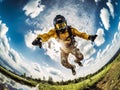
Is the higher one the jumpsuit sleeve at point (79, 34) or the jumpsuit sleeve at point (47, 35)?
the jumpsuit sleeve at point (79, 34)

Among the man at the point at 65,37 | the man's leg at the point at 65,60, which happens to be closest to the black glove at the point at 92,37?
the man at the point at 65,37

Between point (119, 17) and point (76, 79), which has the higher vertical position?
point (119, 17)

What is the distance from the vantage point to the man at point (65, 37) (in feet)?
11.5

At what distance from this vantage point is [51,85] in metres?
3.59

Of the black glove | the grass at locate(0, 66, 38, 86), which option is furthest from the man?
the grass at locate(0, 66, 38, 86)

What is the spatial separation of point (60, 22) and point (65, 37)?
0.24 feet

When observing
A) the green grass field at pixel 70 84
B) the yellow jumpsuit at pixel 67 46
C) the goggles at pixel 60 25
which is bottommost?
Answer: the green grass field at pixel 70 84

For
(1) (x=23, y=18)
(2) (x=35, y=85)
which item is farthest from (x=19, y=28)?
(2) (x=35, y=85)

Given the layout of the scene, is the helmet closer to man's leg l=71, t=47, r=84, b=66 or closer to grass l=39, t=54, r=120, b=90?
man's leg l=71, t=47, r=84, b=66

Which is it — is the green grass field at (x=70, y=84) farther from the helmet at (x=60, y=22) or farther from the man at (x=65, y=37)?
the helmet at (x=60, y=22)

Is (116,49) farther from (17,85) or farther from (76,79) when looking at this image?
(17,85)

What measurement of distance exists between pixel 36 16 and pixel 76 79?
326 millimetres

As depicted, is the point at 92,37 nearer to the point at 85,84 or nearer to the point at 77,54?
the point at 77,54

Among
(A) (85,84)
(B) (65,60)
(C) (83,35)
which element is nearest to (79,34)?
(C) (83,35)
